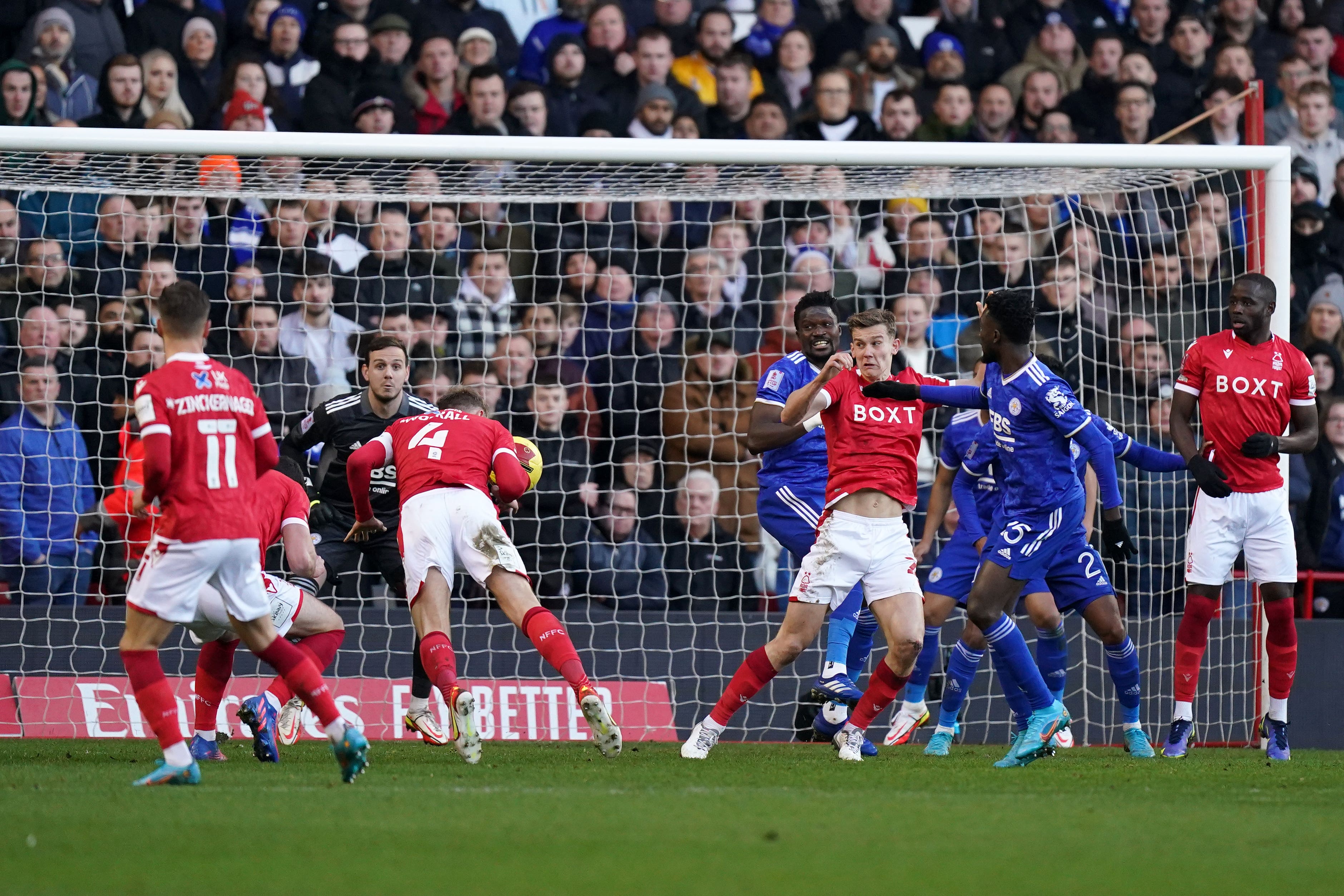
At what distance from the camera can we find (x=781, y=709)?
10156 millimetres

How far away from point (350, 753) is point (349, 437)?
3186 millimetres

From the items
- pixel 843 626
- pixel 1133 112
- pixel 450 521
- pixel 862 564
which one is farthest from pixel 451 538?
pixel 1133 112

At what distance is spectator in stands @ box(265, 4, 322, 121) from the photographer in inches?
455

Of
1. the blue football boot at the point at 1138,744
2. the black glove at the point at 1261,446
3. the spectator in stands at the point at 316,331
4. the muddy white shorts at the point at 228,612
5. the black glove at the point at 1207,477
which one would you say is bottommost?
the blue football boot at the point at 1138,744

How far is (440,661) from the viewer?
7.20m

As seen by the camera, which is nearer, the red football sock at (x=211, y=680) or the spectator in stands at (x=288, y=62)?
the red football sock at (x=211, y=680)

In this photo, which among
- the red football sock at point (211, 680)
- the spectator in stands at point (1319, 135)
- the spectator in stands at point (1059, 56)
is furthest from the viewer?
the spectator in stands at point (1059, 56)

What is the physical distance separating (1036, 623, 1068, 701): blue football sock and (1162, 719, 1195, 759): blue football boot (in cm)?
62

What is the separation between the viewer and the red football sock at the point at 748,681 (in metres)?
7.28

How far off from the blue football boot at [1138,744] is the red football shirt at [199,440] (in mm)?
4952

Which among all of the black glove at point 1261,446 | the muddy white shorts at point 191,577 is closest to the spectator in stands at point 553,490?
the black glove at point 1261,446

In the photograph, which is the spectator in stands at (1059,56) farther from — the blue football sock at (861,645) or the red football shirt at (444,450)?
the red football shirt at (444,450)

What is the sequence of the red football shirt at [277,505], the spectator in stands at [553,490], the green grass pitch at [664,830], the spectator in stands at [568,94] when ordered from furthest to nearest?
the spectator in stands at [568,94], the spectator in stands at [553,490], the red football shirt at [277,505], the green grass pitch at [664,830]

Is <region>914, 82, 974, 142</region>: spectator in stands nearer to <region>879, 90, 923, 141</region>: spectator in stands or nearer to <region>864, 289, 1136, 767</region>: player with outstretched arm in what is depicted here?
<region>879, 90, 923, 141</region>: spectator in stands
